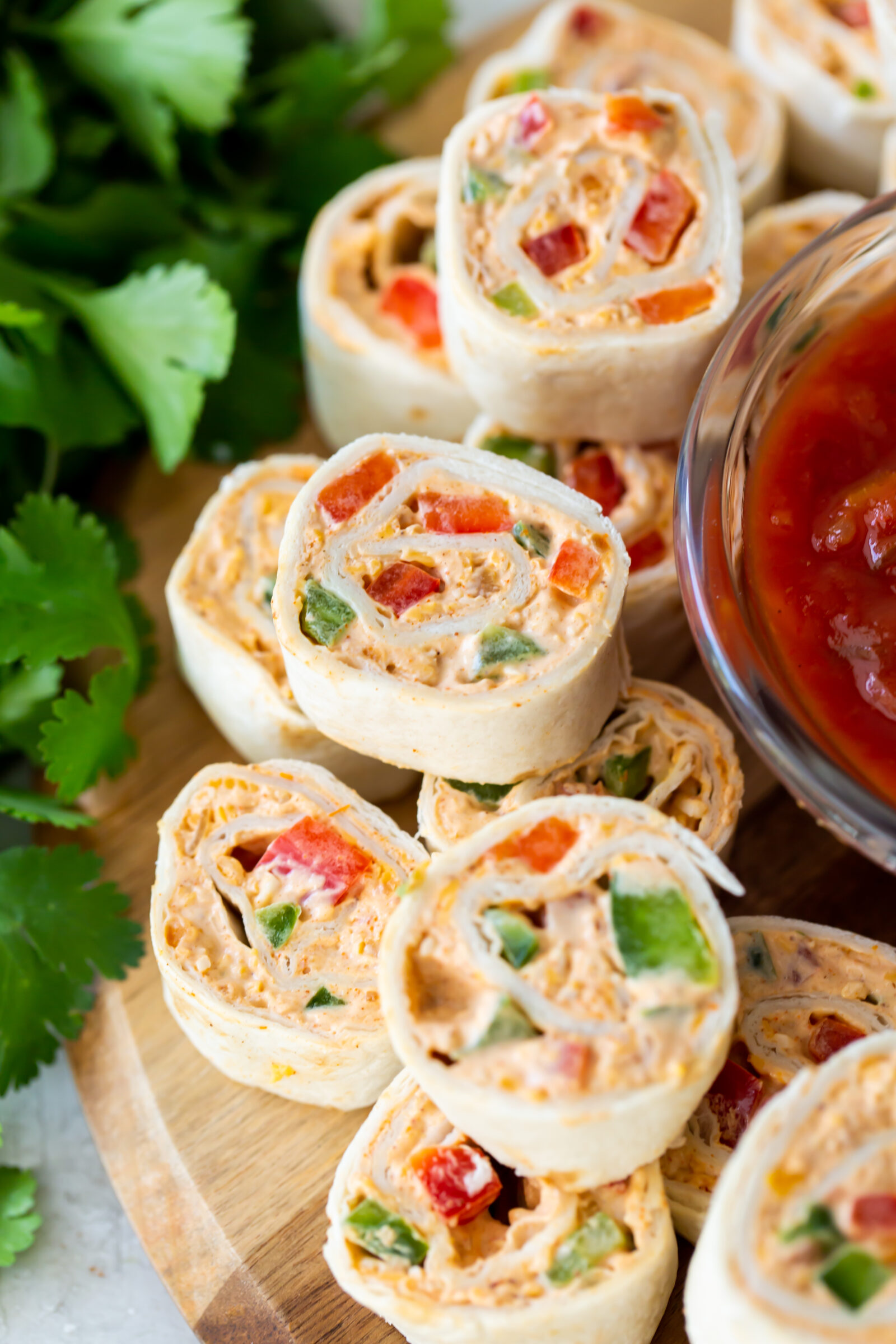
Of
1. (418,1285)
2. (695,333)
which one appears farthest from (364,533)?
(418,1285)

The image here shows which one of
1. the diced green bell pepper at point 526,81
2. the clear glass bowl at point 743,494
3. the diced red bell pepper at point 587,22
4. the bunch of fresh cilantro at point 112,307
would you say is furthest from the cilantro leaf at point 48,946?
the diced red bell pepper at point 587,22

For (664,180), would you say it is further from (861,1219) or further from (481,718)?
(861,1219)

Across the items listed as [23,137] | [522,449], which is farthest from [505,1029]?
[23,137]

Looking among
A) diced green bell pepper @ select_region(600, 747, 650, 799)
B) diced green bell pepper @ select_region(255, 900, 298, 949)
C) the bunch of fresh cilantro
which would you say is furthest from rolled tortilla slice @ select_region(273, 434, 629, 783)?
the bunch of fresh cilantro

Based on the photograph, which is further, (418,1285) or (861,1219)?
(418,1285)

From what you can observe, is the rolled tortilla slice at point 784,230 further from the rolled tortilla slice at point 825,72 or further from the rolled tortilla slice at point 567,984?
the rolled tortilla slice at point 567,984

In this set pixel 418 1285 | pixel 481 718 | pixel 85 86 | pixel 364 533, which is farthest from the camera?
pixel 85 86

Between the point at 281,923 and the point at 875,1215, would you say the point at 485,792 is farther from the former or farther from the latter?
the point at 875,1215

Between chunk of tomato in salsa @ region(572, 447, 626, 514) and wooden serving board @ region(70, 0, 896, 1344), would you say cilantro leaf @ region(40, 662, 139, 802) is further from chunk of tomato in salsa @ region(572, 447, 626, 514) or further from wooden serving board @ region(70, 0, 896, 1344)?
chunk of tomato in salsa @ region(572, 447, 626, 514)
